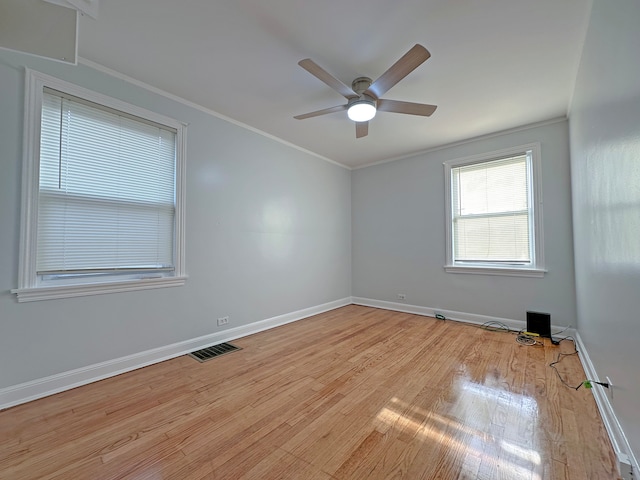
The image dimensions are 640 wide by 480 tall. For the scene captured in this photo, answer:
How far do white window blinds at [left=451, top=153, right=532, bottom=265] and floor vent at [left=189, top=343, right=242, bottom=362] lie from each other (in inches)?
133

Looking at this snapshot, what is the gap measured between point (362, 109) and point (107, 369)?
3235 millimetres

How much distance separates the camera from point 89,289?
2189mm

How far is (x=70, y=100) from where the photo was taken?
7.06 feet

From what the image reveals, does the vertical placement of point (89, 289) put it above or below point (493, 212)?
below

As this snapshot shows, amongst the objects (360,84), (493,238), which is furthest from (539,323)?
(360,84)

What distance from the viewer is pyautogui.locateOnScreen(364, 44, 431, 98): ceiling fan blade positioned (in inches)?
67.8

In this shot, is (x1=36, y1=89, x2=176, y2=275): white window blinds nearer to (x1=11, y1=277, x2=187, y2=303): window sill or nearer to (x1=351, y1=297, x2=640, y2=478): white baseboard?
(x1=11, y1=277, x2=187, y2=303): window sill

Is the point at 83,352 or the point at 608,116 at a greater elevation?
the point at 608,116

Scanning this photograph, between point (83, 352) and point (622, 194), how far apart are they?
Result: 3.74 meters

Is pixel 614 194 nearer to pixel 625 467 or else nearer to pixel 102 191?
pixel 625 467

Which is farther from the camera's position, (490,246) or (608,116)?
(490,246)

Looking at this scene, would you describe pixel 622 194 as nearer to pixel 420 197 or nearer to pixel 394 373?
pixel 394 373

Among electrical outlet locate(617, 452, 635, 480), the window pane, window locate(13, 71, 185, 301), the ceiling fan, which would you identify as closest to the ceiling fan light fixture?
the ceiling fan

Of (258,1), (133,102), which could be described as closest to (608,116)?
(258,1)
